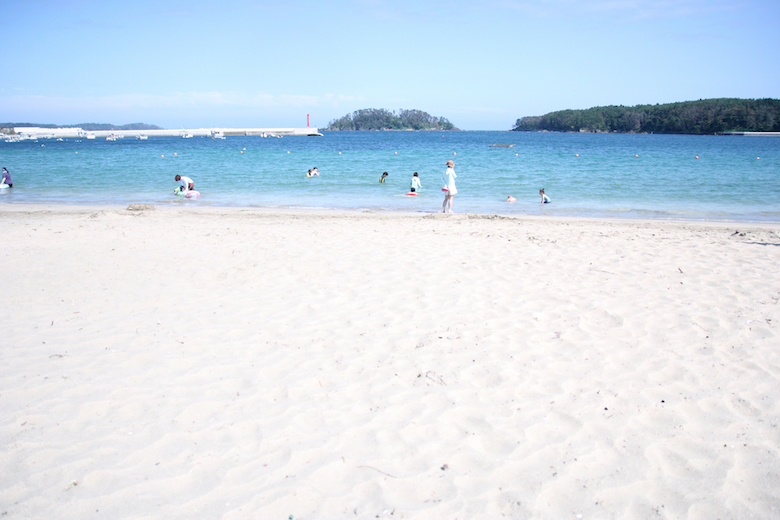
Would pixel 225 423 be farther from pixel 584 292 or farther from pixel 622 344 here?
pixel 584 292

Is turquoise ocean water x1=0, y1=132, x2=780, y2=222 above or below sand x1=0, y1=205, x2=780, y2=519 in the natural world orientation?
above

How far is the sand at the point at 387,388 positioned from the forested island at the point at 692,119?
444ft

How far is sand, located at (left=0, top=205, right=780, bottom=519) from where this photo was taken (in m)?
2.54

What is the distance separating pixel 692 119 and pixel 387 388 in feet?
473

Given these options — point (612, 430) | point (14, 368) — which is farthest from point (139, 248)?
point (612, 430)

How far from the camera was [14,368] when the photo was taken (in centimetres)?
370

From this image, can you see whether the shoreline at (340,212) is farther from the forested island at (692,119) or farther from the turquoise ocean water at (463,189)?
the forested island at (692,119)

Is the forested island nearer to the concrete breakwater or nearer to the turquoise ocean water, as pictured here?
the concrete breakwater

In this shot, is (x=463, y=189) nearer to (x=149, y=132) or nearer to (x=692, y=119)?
(x=692, y=119)

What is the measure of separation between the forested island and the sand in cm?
13528

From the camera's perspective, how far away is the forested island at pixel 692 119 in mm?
108812

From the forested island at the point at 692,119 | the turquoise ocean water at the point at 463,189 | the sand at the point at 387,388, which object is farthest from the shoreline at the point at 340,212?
the forested island at the point at 692,119

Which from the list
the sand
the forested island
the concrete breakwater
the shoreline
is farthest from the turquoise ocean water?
the forested island

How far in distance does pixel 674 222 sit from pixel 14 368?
14215 mm
